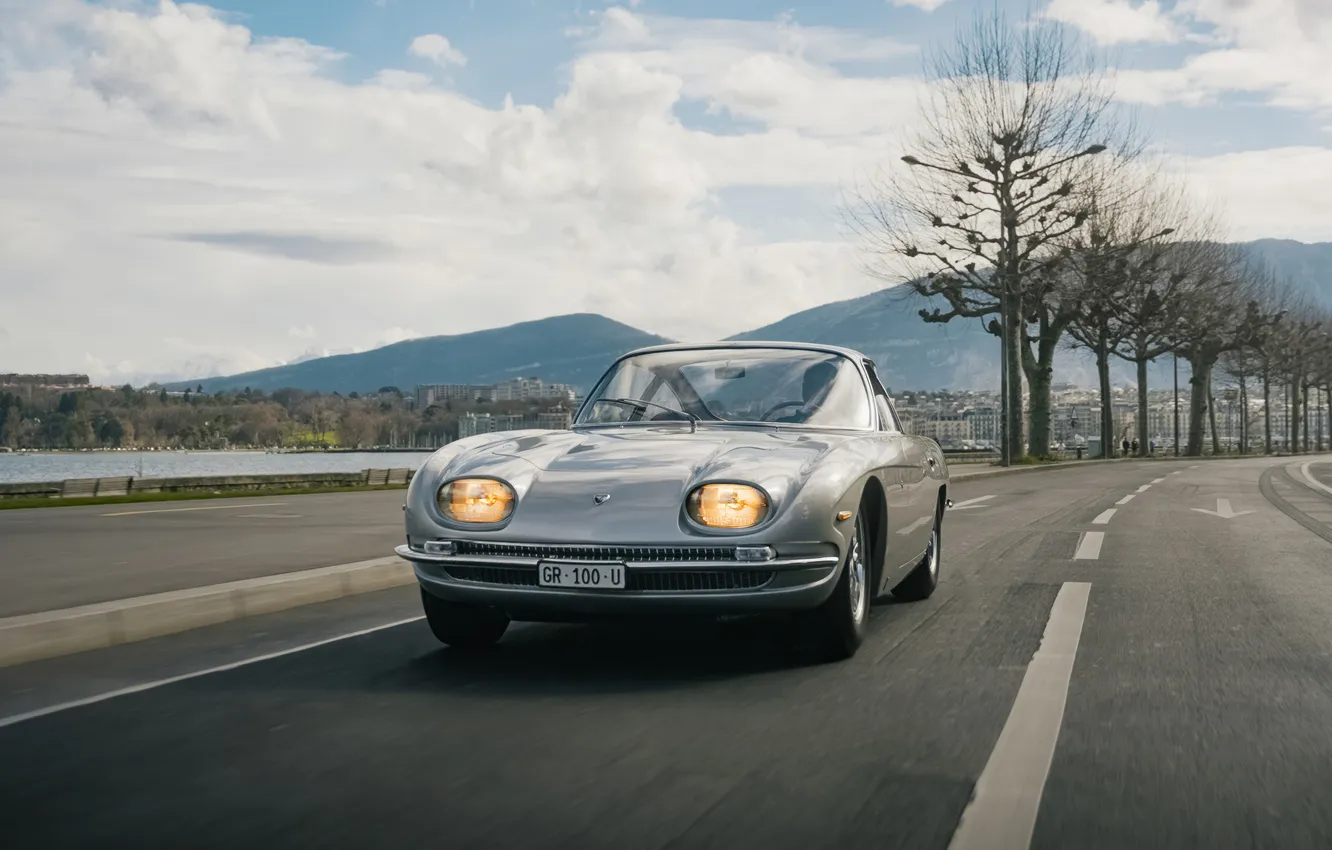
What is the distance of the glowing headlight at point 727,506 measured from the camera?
213 inches

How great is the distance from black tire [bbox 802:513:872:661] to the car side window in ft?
4.53

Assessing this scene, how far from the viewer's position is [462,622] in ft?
20.0

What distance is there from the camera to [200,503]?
22047 mm

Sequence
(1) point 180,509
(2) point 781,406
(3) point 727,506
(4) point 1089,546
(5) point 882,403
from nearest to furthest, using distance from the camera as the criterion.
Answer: (3) point 727,506
(2) point 781,406
(5) point 882,403
(4) point 1089,546
(1) point 180,509

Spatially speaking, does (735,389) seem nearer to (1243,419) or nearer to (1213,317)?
(1213,317)

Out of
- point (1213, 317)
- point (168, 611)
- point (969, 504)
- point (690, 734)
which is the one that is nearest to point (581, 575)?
point (690, 734)

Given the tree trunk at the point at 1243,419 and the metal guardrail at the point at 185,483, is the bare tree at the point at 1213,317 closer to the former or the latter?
the tree trunk at the point at 1243,419

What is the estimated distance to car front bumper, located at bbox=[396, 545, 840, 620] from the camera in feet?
17.5

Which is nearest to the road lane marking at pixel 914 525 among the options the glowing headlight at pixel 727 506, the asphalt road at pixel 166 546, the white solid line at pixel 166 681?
the glowing headlight at pixel 727 506

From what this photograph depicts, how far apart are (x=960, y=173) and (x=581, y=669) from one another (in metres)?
40.4

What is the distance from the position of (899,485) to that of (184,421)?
274ft

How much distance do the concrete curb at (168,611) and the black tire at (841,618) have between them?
340 cm

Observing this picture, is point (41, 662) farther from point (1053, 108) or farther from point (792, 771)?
point (1053, 108)

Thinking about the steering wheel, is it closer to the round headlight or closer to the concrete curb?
the round headlight
